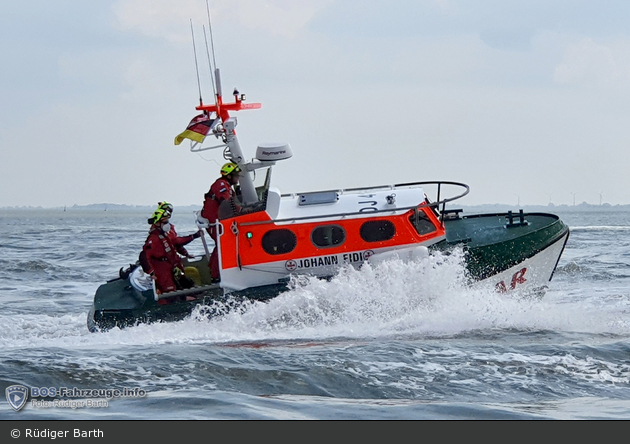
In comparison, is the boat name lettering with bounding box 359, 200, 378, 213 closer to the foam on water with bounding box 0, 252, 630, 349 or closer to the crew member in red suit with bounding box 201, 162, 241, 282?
the foam on water with bounding box 0, 252, 630, 349

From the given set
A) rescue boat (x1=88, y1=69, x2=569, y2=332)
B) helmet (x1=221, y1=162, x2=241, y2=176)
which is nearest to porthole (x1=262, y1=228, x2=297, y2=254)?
rescue boat (x1=88, y1=69, x2=569, y2=332)

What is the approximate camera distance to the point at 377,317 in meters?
10.3

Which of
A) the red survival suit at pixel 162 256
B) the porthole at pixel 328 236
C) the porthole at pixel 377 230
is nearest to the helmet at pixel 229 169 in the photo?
the red survival suit at pixel 162 256

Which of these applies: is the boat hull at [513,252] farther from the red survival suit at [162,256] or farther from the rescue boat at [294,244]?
the red survival suit at [162,256]

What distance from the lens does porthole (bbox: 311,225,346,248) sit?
10398 millimetres

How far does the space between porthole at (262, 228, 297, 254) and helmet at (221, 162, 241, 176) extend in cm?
98

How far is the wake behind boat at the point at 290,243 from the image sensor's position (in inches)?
406

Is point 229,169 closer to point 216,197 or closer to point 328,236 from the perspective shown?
point 216,197

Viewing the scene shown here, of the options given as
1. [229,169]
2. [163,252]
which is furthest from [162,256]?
[229,169]

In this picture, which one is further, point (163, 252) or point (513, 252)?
point (513, 252)

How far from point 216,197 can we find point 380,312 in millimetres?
2513

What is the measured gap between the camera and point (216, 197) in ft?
34.8

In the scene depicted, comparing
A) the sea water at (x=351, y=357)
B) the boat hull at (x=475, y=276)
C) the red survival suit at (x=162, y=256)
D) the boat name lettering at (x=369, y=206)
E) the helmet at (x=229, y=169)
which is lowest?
the sea water at (x=351, y=357)

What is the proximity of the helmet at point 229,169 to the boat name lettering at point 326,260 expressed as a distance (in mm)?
1379
